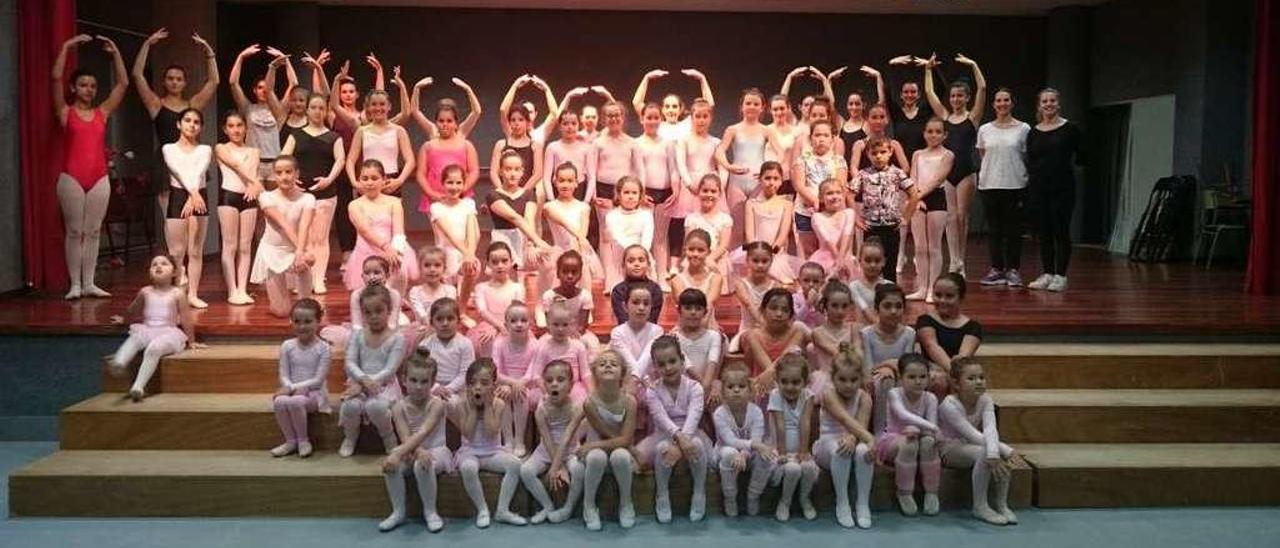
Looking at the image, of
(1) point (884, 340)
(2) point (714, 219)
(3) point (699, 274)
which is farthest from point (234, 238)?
(1) point (884, 340)

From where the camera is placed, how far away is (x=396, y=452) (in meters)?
4.91

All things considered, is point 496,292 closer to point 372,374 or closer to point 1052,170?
point 372,374

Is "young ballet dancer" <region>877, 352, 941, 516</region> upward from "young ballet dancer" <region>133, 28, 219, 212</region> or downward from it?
downward

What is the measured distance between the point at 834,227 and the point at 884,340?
1.45 meters

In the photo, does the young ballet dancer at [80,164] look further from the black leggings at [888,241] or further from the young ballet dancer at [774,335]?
the black leggings at [888,241]

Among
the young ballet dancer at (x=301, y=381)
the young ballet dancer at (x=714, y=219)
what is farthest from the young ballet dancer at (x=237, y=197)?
the young ballet dancer at (x=714, y=219)

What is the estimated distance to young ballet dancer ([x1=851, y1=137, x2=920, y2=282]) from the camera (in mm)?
7109

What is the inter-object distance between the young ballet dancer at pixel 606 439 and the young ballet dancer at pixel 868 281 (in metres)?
1.43

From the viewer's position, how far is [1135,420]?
5699 millimetres

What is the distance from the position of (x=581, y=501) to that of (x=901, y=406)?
1337 mm

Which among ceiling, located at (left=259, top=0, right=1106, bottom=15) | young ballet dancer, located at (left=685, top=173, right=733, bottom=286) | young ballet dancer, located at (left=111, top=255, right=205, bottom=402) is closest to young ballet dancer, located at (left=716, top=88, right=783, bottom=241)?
young ballet dancer, located at (left=685, top=173, right=733, bottom=286)

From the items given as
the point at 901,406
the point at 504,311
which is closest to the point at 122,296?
the point at 504,311

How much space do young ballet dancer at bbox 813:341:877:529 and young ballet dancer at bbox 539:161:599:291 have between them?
7.02 ft

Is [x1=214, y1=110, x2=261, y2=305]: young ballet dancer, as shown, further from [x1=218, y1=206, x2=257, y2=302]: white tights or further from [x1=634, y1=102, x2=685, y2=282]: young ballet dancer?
[x1=634, y1=102, x2=685, y2=282]: young ballet dancer
